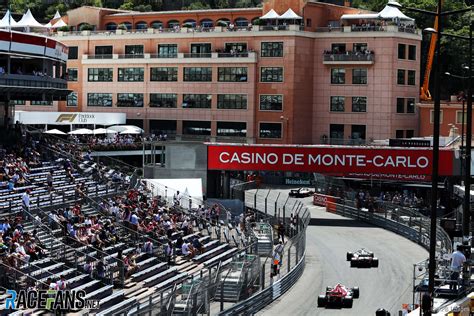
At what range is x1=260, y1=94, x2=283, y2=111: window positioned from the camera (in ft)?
330

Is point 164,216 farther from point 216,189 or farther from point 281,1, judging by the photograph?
point 281,1

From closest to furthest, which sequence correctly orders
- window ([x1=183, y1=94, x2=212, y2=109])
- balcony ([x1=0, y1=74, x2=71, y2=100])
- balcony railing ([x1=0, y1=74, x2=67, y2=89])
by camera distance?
1. balcony railing ([x1=0, y1=74, x2=67, y2=89])
2. balcony ([x1=0, y1=74, x2=71, y2=100])
3. window ([x1=183, y1=94, x2=212, y2=109])

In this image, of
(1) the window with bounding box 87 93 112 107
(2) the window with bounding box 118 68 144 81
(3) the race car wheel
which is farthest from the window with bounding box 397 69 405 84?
(3) the race car wheel

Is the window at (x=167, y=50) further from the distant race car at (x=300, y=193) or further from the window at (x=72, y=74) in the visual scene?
the distant race car at (x=300, y=193)

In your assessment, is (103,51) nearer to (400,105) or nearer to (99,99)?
(99,99)

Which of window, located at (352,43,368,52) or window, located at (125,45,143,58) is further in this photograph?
window, located at (125,45,143,58)

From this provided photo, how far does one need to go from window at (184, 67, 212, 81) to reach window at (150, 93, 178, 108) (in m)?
2.54

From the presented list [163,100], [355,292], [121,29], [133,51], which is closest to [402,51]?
[163,100]

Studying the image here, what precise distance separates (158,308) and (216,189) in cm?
4452

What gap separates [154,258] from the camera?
46781 millimetres

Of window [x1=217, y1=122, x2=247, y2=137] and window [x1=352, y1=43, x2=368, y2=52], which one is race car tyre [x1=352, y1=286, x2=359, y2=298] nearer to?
window [x1=352, y1=43, x2=368, y2=52]

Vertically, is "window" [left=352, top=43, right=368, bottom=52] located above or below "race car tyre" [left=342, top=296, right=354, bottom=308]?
above

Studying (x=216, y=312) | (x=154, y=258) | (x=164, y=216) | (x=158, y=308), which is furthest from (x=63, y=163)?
(x=158, y=308)

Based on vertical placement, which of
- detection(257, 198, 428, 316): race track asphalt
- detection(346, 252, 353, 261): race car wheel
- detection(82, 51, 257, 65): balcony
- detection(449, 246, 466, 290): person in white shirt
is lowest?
detection(257, 198, 428, 316): race track asphalt
